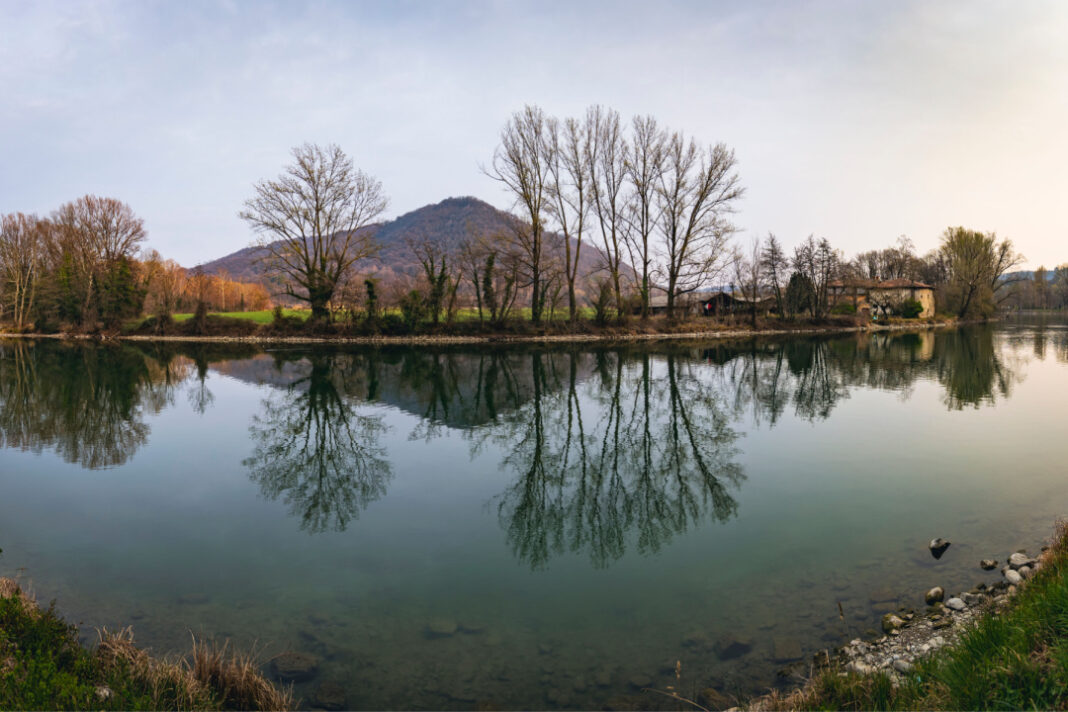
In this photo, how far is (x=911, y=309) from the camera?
222ft

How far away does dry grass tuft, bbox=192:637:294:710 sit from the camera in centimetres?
425

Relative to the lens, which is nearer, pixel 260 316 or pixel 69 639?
pixel 69 639

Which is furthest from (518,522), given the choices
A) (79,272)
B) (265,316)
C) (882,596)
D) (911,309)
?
(911,309)

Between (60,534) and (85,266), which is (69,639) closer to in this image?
(60,534)

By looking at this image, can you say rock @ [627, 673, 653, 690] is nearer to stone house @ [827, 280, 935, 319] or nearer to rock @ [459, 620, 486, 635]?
rock @ [459, 620, 486, 635]

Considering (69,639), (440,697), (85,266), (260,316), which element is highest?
(85,266)

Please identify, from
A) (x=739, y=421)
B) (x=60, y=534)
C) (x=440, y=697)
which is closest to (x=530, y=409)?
(x=739, y=421)

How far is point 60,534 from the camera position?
8047 millimetres

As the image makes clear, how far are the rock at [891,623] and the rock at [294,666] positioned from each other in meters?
5.20

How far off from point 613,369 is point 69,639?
76.1ft

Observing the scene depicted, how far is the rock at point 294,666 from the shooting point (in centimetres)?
482

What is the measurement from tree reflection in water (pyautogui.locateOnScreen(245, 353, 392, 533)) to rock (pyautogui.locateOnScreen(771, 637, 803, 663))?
5.81 meters

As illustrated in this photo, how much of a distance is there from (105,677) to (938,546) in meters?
8.70

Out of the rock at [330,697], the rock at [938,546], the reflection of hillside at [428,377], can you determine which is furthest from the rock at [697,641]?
the reflection of hillside at [428,377]
